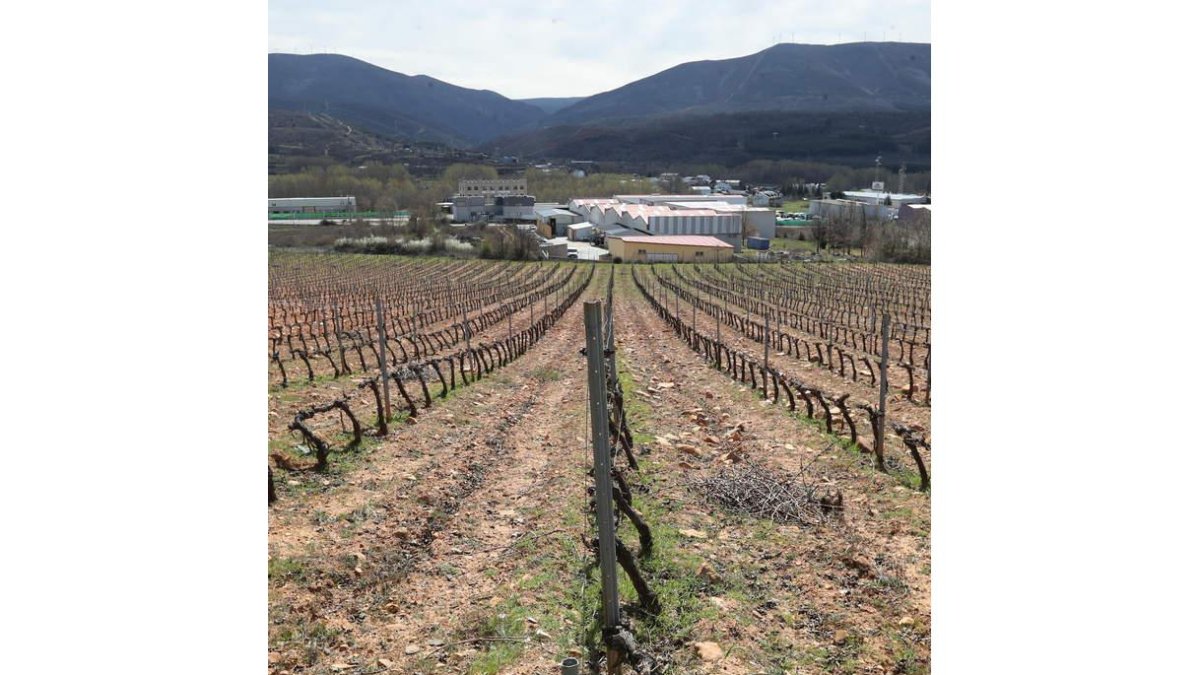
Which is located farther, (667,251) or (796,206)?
(796,206)

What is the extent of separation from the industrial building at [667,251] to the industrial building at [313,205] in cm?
4419

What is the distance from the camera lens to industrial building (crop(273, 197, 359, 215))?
8731 cm

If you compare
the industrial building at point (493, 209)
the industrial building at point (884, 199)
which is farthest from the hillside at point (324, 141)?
the industrial building at point (884, 199)

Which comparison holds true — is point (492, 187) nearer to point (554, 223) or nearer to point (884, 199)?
point (554, 223)

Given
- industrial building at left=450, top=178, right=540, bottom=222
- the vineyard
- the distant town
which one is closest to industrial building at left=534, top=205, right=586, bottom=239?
the distant town

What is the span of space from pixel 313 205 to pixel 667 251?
53073 millimetres

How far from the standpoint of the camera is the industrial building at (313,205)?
87.3m

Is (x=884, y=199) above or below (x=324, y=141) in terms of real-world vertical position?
below

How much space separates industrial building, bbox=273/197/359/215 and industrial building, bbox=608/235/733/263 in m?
44.2

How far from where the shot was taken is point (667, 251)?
55.5 metres

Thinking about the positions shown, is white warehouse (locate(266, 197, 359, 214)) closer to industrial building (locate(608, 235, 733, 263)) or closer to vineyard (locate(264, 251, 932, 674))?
industrial building (locate(608, 235, 733, 263))

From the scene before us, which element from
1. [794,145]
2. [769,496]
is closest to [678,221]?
[769,496]

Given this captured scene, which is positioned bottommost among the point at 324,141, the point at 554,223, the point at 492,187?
the point at 554,223

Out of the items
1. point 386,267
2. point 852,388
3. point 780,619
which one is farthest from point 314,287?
point 780,619
